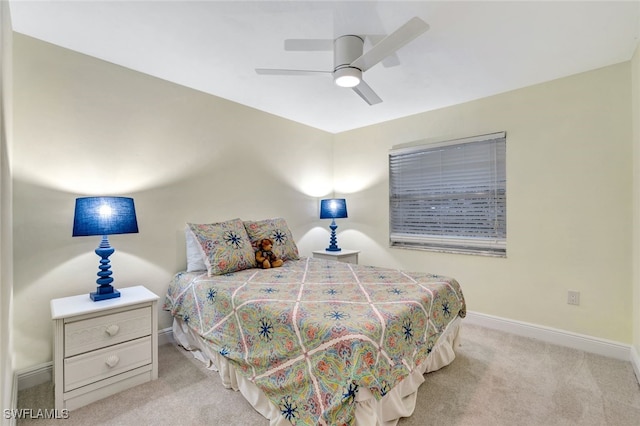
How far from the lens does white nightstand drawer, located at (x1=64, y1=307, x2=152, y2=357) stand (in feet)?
6.01

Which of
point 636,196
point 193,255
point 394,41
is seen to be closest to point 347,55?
point 394,41

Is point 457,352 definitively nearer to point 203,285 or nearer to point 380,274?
point 380,274

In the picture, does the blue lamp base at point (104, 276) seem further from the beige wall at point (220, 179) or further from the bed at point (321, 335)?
the bed at point (321, 335)

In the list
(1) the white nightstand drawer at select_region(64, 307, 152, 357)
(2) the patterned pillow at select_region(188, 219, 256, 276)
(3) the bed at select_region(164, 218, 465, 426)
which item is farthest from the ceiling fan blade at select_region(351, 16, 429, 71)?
(1) the white nightstand drawer at select_region(64, 307, 152, 357)

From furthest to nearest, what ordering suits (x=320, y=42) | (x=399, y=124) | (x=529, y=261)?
(x=399, y=124) < (x=529, y=261) < (x=320, y=42)

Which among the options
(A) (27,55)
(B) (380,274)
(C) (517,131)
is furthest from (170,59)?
(C) (517,131)

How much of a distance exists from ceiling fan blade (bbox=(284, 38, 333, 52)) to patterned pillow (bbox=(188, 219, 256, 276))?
161cm

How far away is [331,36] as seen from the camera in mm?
2035

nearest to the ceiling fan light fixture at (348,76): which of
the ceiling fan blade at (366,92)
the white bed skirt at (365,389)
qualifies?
the ceiling fan blade at (366,92)

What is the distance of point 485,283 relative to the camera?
3148 mm

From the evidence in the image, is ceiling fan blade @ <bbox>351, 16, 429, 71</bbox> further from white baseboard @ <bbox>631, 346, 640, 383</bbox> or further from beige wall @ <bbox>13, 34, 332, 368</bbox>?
white baseboard @ <bbox>631, 346, 640, 383</bbox>

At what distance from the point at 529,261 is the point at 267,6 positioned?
306cm

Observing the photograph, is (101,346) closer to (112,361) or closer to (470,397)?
(112,361)

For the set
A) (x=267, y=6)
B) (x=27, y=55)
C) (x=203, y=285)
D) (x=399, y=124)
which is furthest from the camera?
(x=399, y=124)
